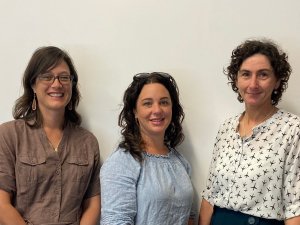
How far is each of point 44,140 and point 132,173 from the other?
0.49m

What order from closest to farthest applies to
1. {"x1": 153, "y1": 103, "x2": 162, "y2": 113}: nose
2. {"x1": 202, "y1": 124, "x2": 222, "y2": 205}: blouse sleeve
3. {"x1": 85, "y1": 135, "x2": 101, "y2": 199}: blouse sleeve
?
{"x1": 153, "y1": 103, "x2": 162, "y2": 113}: nose < {"x1": 202, "y1": 124, "x2": 222, "y2": 205}: blouse sleeve < {"x1": 85, "y1": 135, "x2": 101, "y2": 199}: blouse sleeve

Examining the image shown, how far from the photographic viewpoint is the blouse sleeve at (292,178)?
5.14 feet

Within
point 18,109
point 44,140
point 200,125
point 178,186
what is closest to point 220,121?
point 200,125

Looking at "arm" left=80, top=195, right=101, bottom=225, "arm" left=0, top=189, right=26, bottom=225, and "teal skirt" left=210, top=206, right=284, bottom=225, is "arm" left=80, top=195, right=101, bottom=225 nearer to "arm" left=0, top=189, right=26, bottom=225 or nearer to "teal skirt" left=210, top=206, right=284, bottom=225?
"arm" left=0, top=189, right=26, bottom=225

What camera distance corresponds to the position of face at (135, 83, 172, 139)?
1.70 meters

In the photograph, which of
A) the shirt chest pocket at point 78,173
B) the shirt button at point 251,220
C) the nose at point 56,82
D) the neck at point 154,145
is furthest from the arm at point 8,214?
the shirt button at point 251,220

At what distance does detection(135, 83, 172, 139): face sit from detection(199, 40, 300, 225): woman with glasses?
31cm

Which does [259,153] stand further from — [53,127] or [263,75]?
[53,127]

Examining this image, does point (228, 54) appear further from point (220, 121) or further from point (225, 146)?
point (225, 146)

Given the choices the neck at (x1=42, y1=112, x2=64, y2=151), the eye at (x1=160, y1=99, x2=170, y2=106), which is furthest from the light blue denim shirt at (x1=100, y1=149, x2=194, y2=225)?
the neck at (x1=42, y1=112, x2=64, y2=151)

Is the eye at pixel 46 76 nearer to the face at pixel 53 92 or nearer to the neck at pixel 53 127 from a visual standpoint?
the face at pixel 53 92

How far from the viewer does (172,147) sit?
6.26ft

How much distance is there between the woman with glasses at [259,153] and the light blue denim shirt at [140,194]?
0.62 ft

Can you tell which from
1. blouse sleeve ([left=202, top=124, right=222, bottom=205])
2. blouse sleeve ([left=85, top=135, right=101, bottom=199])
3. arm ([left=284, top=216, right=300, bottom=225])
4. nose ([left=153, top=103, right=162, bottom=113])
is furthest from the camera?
blouse sleeve ([left=85, top=135, right=101, bottom=199])
